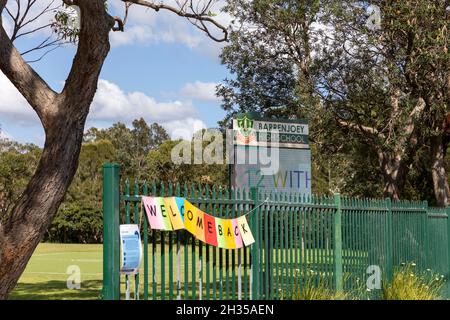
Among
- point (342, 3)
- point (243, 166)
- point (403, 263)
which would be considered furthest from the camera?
point (342, 3)

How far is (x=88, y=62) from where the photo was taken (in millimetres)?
9555

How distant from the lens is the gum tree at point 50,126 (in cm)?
903

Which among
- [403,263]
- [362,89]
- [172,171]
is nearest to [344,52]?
[362,89]

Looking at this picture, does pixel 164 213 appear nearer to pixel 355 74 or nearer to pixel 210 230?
pixel 210 230

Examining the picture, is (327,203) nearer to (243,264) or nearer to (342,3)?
(243,264)

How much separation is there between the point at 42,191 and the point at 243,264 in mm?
2824

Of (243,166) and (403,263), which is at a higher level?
(243,166)

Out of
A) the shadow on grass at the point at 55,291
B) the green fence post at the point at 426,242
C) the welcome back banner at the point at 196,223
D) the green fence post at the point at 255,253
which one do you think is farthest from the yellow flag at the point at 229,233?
the shadow on grass at the point at 55,291

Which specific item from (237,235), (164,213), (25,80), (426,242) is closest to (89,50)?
(25,80)

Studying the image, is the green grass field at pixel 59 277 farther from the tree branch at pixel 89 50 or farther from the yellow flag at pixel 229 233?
the tree branch at pixel 89 50

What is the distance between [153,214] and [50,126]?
2.13 meters

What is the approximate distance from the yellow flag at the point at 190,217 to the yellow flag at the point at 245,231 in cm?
106

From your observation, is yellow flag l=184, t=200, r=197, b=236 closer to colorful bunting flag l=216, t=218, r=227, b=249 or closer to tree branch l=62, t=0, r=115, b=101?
colorful bunting flag l=216, t=218, r=227, b=249

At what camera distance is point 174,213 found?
27.9 feet
